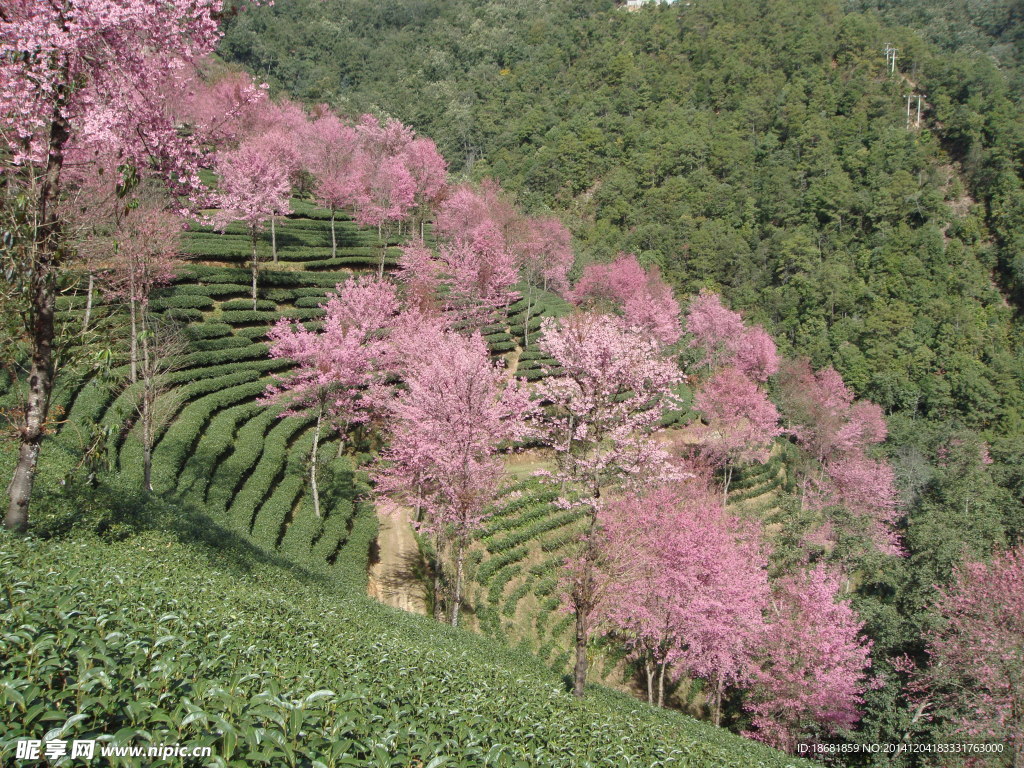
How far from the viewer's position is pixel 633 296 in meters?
57.6

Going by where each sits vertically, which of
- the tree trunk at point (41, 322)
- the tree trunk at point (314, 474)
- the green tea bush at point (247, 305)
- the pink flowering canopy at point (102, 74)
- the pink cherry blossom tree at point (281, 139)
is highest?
the pink cherry blossom tree at point (281, 139)

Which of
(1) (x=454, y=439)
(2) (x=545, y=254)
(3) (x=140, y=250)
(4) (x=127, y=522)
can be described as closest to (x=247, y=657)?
(4) (x=127, y=522)

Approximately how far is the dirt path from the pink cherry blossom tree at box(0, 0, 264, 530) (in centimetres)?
1662

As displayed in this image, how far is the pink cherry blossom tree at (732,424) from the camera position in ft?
137

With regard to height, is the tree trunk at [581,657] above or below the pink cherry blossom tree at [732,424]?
below

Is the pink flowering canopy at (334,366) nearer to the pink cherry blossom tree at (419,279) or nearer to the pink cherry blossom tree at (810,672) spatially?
the pink cherry blossom tree at (419,279)

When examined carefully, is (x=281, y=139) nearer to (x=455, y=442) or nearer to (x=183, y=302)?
(x=183, y=302)

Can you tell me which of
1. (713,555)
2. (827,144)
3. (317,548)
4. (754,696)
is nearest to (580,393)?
(713,555)

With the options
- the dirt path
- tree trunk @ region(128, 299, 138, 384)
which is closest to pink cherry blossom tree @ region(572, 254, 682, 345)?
the dirt path

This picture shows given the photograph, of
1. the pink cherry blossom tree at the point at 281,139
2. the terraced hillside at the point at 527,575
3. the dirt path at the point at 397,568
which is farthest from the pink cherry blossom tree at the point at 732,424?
the pink cherry blossom tree at the point at 281,139

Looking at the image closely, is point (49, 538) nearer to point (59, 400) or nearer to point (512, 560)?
point (59, 400)

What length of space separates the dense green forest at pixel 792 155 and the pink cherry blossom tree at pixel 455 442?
1751cm

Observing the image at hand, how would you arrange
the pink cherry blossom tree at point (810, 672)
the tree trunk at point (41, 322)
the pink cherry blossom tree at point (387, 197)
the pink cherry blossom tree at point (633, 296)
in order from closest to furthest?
1. the tree trunk at point (41, 322)
2. the pink cherry blossom tree at point (810, 672)
3. the pink cherry blossom tree at point (387, 197)
4. the pink cherry blossom tree at point (633, 296)

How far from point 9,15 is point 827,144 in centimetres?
10804
